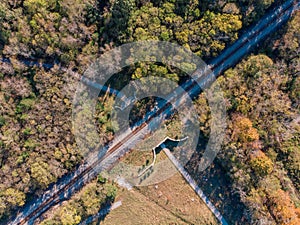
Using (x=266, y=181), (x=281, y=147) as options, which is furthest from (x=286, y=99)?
(x=266, y=181)

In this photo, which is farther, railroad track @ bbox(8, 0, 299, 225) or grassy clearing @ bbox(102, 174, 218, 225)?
grassy clearing @ bbox(102, 174, 218, 225)

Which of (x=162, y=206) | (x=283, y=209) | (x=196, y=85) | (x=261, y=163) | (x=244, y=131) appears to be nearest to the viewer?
(x=261, y=163)

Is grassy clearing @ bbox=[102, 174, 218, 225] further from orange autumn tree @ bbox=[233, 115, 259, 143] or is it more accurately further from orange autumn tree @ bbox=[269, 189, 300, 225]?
orange autumn tree @ bbox=[233, 115, 259, 143]

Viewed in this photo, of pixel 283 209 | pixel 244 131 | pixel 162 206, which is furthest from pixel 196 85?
pixel 283 209

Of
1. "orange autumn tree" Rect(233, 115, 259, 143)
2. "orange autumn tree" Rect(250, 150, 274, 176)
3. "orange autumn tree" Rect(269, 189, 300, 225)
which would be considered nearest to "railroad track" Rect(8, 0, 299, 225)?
"orange autumn tree" Rect(233, 115, 259, 143)

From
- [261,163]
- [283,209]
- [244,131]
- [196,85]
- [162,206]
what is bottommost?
[283,209]

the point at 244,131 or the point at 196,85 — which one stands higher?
the point at 196,85

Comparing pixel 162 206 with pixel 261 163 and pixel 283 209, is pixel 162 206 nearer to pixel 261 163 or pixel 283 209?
pixel 261 163

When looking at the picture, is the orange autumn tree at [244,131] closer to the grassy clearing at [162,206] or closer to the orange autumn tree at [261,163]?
the orange autumn tree at [261,163]
